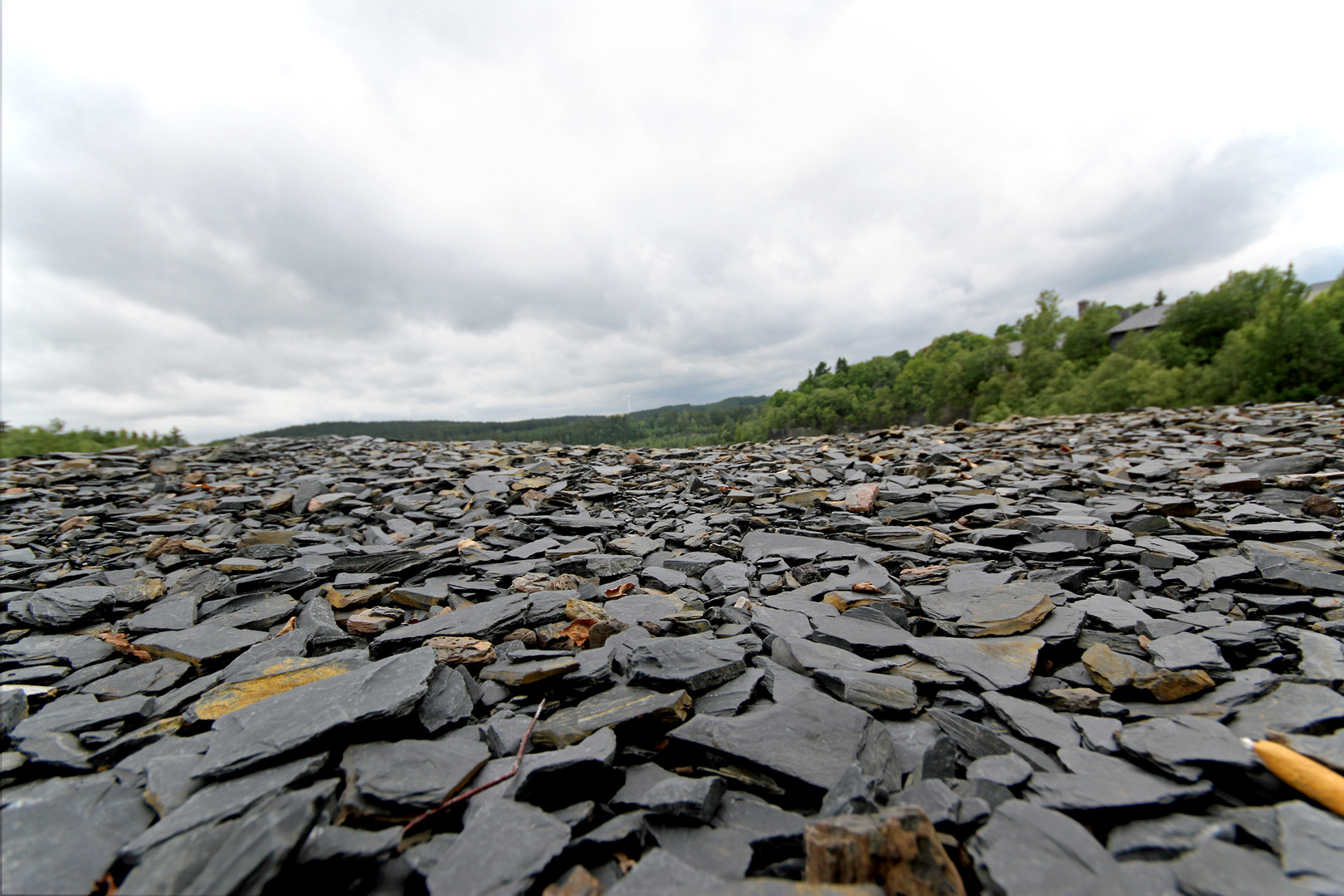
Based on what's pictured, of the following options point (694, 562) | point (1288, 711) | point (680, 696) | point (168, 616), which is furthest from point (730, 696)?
point (168, 616)

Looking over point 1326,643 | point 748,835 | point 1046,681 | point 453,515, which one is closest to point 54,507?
point 453,515

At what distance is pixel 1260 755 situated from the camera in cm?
186

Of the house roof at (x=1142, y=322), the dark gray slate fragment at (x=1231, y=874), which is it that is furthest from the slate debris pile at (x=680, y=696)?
the house roof at (x=1142, y=322)

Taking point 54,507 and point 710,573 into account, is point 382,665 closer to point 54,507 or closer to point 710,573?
point 710,573

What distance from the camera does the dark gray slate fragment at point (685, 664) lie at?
8.61 feet

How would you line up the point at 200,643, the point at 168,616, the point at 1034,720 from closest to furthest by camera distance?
the point at 1034,720, the point at 200,643, the point at 168,616

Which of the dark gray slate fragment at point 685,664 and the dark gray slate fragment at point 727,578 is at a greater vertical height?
the dark gray slate fragment at point 685,664

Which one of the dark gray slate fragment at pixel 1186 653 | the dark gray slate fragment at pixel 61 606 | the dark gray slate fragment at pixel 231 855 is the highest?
the dark gray slate fragment at pixel 61 606

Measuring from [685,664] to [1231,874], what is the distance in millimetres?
2046

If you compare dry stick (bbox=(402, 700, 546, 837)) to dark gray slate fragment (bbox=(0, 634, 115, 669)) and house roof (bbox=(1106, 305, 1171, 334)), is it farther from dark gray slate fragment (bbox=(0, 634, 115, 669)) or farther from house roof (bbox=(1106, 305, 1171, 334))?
house roof (bbox=(1106, 305, 1171, 334))

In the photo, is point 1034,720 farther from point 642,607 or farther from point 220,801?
point 220,801

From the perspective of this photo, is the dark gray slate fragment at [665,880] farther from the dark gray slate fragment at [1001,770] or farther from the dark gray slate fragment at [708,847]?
the dark gray slate fragment at [1001,770]

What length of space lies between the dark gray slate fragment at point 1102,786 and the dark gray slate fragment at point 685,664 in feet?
4.53

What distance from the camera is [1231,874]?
1.48 m
